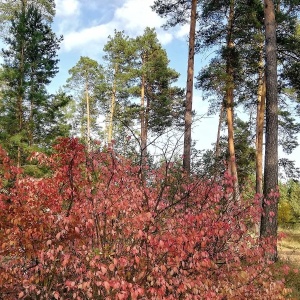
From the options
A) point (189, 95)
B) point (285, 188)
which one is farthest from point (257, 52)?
point (285, 188)

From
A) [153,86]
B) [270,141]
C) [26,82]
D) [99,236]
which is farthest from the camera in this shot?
[153,86]

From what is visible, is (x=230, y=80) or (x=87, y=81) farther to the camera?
(x=87, y=81)

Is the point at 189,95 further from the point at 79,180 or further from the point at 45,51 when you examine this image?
the point at 45,51

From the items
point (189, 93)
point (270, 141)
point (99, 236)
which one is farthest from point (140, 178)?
point (189, 93)

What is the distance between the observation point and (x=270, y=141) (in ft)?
30.3

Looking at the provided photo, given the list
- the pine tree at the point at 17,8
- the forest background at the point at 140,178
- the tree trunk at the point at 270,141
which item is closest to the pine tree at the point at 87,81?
the forest background at the point at 140,178

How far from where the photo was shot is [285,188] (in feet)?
139

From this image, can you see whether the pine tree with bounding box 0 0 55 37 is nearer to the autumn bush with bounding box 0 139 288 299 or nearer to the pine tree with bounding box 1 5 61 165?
the pine tree with bounding box 1 5 61 165

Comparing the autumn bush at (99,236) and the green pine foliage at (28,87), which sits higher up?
the green pine foliage at (28,87)

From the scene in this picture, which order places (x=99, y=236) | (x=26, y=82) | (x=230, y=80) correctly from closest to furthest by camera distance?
(x=99, y=236) → (x=230, y=80) → (x=26, y=82)

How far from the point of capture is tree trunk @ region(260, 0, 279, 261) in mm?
8938

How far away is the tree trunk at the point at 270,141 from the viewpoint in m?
8.94

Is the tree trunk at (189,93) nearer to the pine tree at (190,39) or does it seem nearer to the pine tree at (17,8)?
the pine tree at (190,39)

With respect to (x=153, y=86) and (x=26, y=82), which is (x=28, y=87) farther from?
(x=153, y=86)
